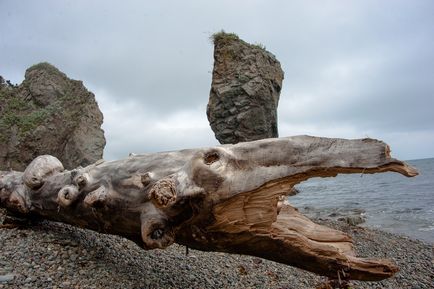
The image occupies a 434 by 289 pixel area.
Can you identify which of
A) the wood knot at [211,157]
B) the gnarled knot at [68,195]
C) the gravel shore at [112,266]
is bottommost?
the gravel shore at [112,266]

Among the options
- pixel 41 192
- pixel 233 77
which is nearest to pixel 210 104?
pixel 233 77

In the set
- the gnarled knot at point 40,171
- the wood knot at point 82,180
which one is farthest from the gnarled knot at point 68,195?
the gnarled knot at point 40,171

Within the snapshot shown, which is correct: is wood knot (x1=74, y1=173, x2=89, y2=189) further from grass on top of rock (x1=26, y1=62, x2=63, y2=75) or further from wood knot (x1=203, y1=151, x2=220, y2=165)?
grass on top of rock (x1=26, y1=62, x2=63, y2=75)

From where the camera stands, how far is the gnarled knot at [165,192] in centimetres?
303

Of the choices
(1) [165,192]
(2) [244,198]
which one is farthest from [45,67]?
(2) [244,198]

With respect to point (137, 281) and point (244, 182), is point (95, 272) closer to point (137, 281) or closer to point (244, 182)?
point (137, 281)

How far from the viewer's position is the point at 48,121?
12.7 m

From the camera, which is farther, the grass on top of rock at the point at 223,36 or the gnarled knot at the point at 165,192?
the grass on top of rock at the point at 223,36

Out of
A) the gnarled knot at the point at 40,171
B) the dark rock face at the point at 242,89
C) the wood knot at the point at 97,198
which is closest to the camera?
the wood knot at the point at 97,198

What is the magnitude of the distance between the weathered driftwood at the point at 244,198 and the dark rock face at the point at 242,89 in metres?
20.9

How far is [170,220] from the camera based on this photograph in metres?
3.16

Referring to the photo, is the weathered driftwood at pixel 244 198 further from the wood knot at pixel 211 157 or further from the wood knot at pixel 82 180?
the wood knot at pixel 82 180

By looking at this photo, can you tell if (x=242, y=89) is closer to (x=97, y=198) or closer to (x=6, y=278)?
(x=97, y=198)

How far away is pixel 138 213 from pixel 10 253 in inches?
81.1
